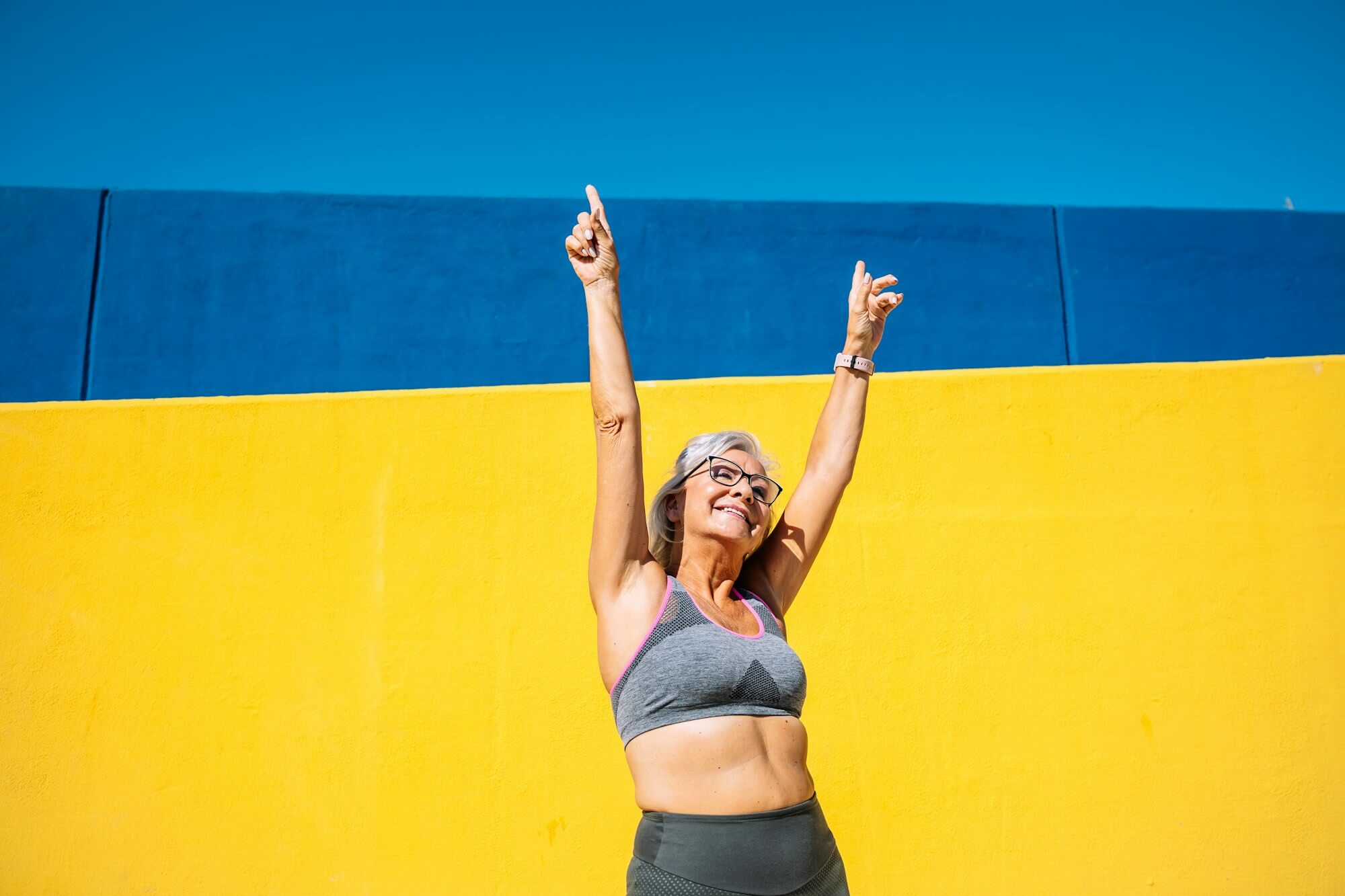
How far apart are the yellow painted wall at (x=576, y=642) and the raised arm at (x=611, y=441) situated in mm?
1377

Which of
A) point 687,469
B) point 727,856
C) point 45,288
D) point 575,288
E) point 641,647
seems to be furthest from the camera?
point 575,288

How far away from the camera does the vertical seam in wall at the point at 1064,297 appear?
4301 millimetres

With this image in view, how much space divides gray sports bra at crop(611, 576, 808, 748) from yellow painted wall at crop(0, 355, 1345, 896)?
4.48ft

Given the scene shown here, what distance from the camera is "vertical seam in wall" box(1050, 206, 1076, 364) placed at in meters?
4.30

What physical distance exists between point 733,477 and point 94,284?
2937mm

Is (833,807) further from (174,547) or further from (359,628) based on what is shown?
(174,547)

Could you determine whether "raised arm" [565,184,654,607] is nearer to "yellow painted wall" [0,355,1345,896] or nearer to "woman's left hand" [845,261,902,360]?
"woman's left hand" [845,261,902,360]

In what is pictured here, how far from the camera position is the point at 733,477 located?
2.35 meters

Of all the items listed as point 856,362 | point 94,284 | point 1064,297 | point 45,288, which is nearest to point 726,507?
point 856,362

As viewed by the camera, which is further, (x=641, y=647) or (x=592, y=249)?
(x=592, y=249)

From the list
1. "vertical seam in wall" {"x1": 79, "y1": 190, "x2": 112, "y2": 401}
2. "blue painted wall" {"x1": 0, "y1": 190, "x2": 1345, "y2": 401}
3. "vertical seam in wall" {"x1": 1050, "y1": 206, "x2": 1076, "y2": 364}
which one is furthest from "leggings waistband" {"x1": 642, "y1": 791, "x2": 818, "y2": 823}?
"vertical seam in wall" {"x1": 79, "y1": 190, "x2": 112, "y2": 401}

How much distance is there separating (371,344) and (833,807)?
2446 mm

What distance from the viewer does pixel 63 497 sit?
136 inches

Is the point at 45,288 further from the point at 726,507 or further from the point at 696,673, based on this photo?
the point at 696,673
